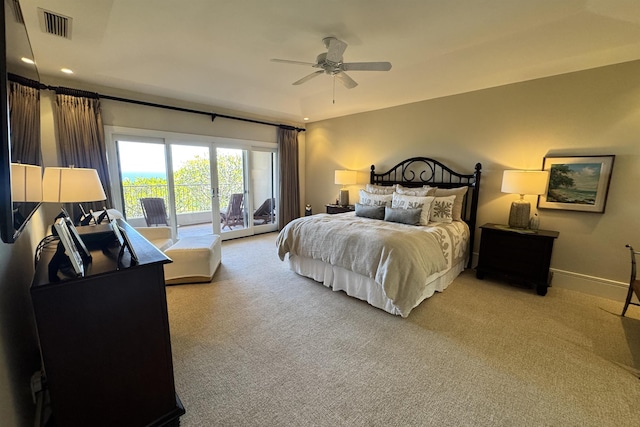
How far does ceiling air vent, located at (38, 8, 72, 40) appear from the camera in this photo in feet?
7.56

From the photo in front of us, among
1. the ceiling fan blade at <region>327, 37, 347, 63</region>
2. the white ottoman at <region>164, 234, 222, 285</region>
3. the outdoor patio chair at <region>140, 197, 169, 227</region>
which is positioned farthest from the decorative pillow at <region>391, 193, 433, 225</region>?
the outdoor patio chair at <region>140, 197, 169, 227</region>

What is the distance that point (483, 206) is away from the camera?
3949 millimetres

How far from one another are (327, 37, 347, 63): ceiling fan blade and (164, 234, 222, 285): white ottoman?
267 centimetres

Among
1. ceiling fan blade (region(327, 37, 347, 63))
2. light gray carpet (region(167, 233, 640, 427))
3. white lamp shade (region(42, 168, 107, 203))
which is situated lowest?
light gray carpet (region(167, 233, 640, 427))

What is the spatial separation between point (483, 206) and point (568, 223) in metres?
0.96

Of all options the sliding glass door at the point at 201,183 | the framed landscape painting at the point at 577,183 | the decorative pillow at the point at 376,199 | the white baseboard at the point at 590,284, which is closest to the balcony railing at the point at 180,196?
the sliding glass door at the point at 201,183

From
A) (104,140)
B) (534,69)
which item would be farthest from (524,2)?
(104,140)

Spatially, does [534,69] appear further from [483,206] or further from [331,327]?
[331,327]

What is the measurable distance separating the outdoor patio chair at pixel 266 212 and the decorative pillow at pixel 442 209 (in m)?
3.63

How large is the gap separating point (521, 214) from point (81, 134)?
595cm

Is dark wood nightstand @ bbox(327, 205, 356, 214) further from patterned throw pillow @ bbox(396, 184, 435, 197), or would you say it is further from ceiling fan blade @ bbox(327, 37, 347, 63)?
ceiling fan blade @ bbox(327, 37, 347, 63)

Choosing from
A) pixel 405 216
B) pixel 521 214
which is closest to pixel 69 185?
pixel 405 216

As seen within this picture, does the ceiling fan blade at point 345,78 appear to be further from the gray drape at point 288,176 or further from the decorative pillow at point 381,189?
the gray drape at point 288,176

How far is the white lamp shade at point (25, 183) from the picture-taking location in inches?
45.5
